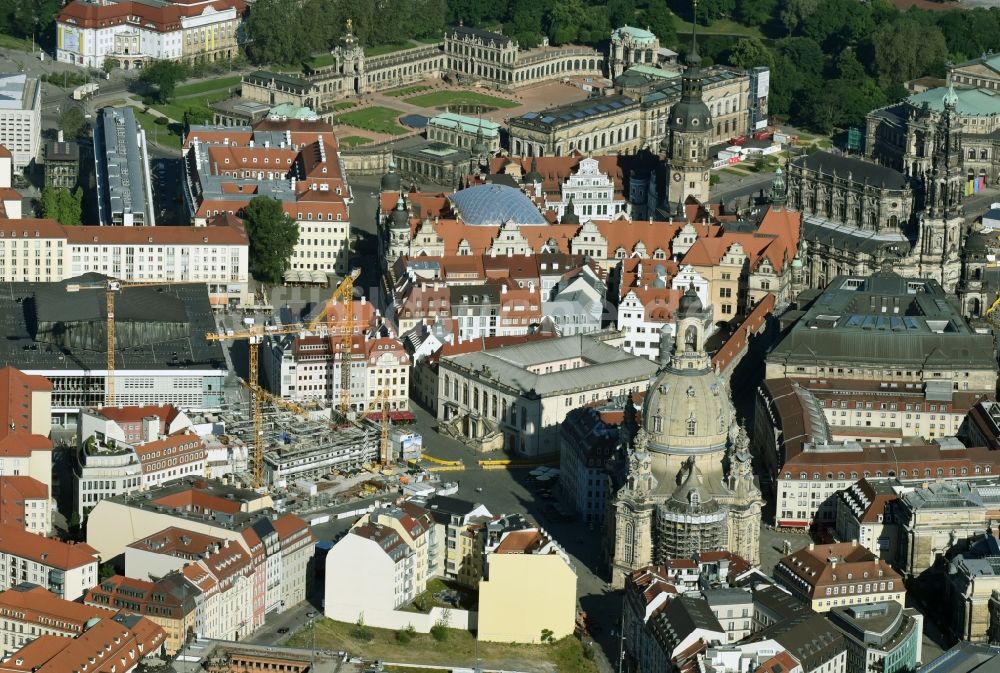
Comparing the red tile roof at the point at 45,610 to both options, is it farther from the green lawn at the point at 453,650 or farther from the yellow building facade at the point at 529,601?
the yellow building facade at the point at 529,601

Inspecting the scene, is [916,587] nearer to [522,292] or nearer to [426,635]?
[426,635]

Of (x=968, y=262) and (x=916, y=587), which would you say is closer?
(x=916, y=587)

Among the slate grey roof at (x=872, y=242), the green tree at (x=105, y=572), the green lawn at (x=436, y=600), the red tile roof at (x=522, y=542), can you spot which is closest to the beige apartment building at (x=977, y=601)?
the red tile roof at (x=522, y=542)

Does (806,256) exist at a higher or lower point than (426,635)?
higher

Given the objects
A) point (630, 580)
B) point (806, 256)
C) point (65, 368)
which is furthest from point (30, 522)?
point (806, 256)

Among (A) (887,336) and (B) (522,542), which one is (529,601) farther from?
(A) (887,336)

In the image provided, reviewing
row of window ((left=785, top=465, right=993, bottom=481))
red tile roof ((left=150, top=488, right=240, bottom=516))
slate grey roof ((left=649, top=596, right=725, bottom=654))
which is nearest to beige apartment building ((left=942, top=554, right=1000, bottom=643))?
row of window ((left=785, top=465, right=993, bottom=481))

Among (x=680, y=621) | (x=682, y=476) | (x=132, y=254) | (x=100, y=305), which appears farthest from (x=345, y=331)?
(x=680, y=621)
